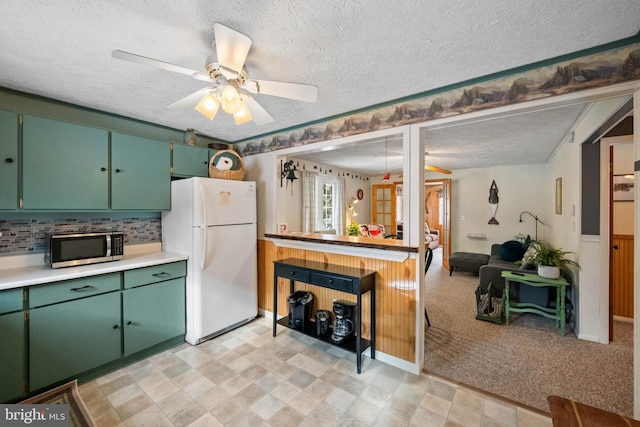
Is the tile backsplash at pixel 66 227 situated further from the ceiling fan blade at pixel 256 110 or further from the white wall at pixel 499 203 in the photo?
the white wall at pixel 499 203

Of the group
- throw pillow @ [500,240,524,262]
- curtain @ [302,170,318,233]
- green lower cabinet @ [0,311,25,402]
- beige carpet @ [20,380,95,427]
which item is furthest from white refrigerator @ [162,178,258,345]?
throw pillow @ [500,240,524,262]

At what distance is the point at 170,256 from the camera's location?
106 inches

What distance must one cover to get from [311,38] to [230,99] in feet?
1.82

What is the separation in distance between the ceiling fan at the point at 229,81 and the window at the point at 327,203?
3.84 m

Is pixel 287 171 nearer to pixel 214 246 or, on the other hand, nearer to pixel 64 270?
pixel 214 246

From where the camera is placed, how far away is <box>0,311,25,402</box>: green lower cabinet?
5.79ft

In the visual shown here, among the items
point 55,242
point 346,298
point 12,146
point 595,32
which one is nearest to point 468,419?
point 346,298

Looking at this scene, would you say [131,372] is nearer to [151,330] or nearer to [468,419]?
[151,330]

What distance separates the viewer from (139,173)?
8.57 ft

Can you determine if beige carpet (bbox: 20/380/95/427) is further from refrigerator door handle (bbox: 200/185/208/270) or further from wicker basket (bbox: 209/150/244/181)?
wicker basket (bbox: 209/150/244/181)

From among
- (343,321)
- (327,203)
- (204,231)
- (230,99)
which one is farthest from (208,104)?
(327,203)

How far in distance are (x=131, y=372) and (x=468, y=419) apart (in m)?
2.60

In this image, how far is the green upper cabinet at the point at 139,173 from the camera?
2.46m

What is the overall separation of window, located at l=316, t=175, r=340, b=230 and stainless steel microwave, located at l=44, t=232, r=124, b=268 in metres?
3.46
